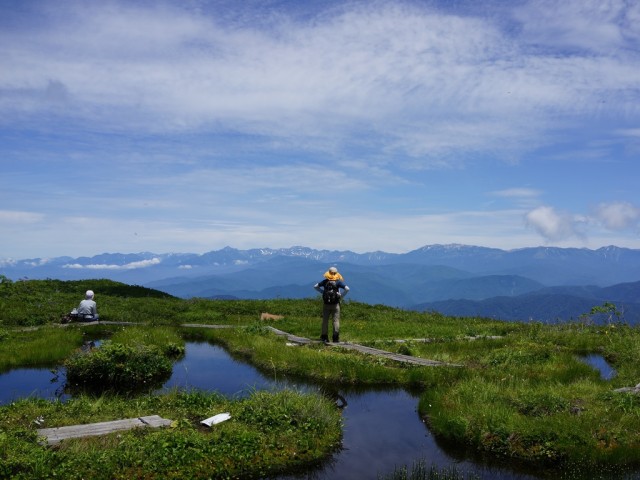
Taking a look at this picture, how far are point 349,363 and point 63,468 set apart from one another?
1215 centimetres

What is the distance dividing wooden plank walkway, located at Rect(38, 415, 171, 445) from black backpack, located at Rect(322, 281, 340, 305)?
12.6 metres

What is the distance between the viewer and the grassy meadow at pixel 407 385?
11.6 meters

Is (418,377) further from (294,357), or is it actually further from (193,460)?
(193,460)

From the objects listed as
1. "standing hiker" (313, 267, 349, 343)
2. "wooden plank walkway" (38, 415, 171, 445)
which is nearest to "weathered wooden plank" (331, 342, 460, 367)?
"standing hiker" (313, 267, 349, 343)

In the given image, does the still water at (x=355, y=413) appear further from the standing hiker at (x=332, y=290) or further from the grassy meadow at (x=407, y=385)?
the standing hiker at (x=332, y=290)

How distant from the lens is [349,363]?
20.3 m

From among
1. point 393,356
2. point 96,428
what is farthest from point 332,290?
point 96,428

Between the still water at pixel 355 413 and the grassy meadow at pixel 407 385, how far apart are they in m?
0.60

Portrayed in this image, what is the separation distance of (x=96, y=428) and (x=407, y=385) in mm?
11081

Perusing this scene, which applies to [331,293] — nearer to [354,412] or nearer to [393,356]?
[393,356]

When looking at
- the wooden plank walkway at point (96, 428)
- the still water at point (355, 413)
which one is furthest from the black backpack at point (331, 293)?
the wooden plank walkway at point (96, 428)

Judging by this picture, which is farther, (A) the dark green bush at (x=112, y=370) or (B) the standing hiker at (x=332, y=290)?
(B) the standing hiker at (x=332, y=290)

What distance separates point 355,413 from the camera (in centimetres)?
1580

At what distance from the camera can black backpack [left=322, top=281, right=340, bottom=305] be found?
24.8 m
